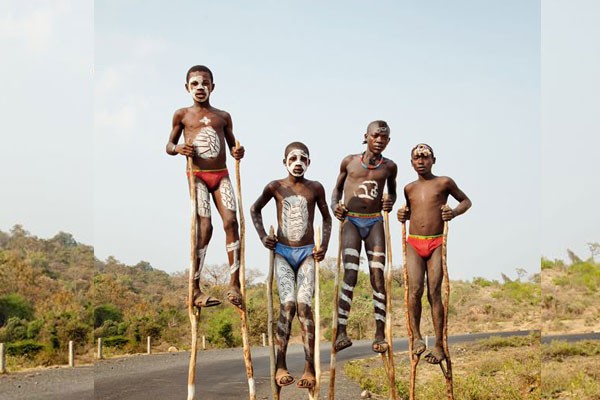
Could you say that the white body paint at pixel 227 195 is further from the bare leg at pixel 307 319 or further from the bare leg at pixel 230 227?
the bare leg at pixel 307 319

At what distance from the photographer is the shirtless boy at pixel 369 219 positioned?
8.25 m

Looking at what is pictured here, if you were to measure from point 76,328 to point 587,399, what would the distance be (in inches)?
457

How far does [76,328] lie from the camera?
17406 millimetres

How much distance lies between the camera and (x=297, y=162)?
26.2ft

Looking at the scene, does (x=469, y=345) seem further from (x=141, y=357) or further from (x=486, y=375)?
(x=141, y=357)

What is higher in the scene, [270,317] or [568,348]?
[270,317]

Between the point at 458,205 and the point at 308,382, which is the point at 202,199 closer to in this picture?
the point at 308,382

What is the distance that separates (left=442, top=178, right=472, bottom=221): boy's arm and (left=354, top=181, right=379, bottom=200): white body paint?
825 millimetres

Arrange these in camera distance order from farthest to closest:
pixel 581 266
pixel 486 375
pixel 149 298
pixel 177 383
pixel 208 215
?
pixel 581 266, pixel 149 298, pixel 486 375, pixel 177 383, pixel 208 215

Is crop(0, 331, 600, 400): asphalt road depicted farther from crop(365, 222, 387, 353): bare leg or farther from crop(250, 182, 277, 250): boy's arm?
crop(250, 182, 277, 250): boy's arm

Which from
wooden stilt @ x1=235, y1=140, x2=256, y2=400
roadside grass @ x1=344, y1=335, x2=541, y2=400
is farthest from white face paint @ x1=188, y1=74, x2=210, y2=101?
roadside grass @ x1=344, y1=335, x2=541, y2=400

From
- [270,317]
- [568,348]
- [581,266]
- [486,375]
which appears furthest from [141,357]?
[581,266]

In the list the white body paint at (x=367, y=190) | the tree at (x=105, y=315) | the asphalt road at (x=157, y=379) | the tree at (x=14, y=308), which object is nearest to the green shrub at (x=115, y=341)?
the asphalt road at (x=157, y=379)

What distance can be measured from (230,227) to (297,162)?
1048 mm
